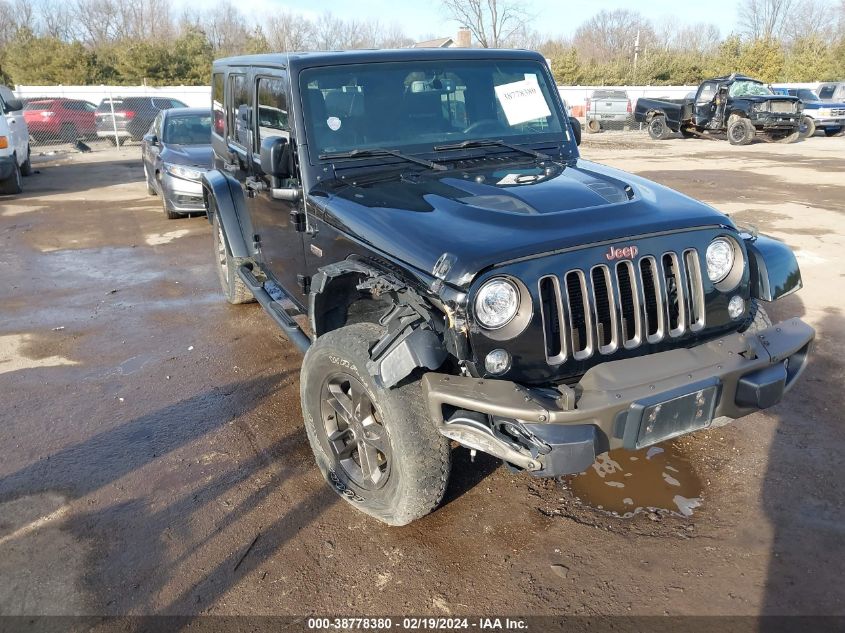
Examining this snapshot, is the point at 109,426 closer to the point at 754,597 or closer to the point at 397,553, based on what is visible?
the point at 397,553

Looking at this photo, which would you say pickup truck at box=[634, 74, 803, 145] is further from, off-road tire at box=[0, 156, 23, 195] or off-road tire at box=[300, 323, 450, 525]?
off-road tire at box=[300, 323, 450, 525]

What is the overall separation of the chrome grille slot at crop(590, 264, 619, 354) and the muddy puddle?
96 cm

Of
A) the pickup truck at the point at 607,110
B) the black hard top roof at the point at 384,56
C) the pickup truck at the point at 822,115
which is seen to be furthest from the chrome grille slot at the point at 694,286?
the pickup truck at the point at 607,110

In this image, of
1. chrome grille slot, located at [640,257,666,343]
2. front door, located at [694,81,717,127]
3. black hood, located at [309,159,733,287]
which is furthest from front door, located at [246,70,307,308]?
front door, located at [694,81,717,127]

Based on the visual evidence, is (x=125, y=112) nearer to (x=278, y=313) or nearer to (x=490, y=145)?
(x=278, y=313)

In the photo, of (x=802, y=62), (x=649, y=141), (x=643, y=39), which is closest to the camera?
(x=649, y=141)

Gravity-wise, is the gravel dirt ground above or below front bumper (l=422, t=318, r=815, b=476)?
below

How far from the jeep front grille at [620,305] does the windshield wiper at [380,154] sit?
134 centimetres

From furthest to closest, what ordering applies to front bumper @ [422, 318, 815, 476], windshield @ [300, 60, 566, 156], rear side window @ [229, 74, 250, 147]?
rear side window @ [229, 74, 250, 147]
windshield @ [300, 60, 566, 156]
front bumper @ [422, 318, 815, 476]

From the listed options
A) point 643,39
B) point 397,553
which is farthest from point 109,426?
point 643,39

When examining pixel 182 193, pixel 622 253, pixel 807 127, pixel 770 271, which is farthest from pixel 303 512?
pixel 807 127

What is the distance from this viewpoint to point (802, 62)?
40.2 metres

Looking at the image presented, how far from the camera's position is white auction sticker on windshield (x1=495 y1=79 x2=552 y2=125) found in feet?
14.3

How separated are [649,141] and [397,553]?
78.1 feet
